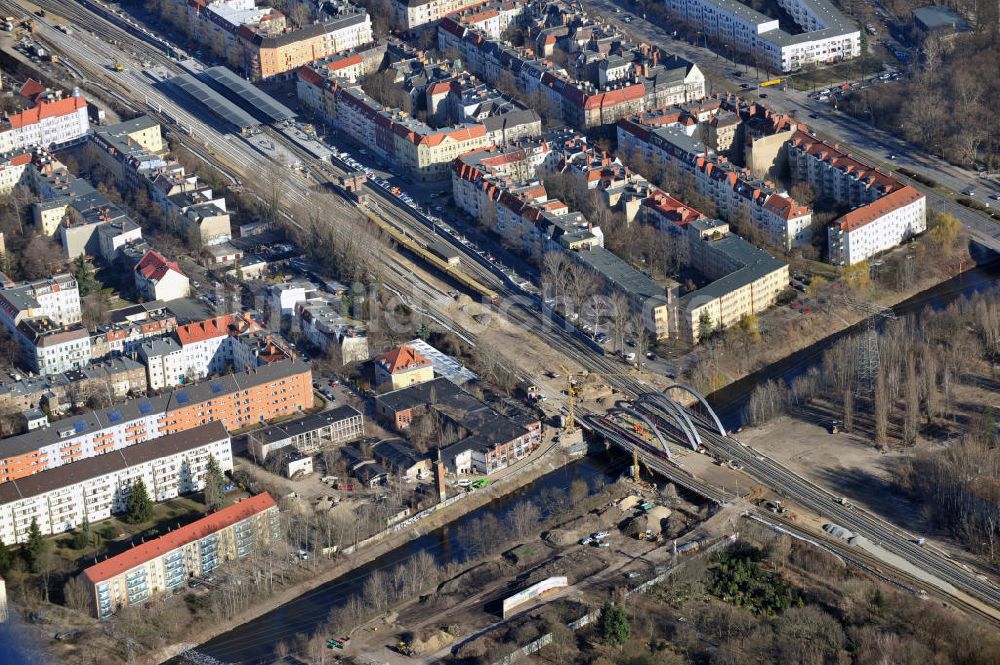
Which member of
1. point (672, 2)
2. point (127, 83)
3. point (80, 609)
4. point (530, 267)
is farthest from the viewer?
point (672, 2)

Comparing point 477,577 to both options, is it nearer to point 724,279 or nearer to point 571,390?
point 571,390

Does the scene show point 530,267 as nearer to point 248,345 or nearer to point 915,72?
point 248,345

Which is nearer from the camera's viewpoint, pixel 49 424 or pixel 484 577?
pixel 484 577

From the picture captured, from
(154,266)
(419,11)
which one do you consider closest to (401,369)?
(154,266)

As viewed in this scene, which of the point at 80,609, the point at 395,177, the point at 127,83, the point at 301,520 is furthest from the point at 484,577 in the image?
the point at 127,83

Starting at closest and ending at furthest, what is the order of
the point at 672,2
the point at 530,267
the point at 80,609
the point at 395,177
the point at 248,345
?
the point at 80,609
the point at 248,345
the point at 530,267
the point at 395,177
the point at 672,2

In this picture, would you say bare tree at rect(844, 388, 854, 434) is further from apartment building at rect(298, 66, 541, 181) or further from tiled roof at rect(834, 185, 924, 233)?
apartment building at rect(298, 66, 541, 181)
